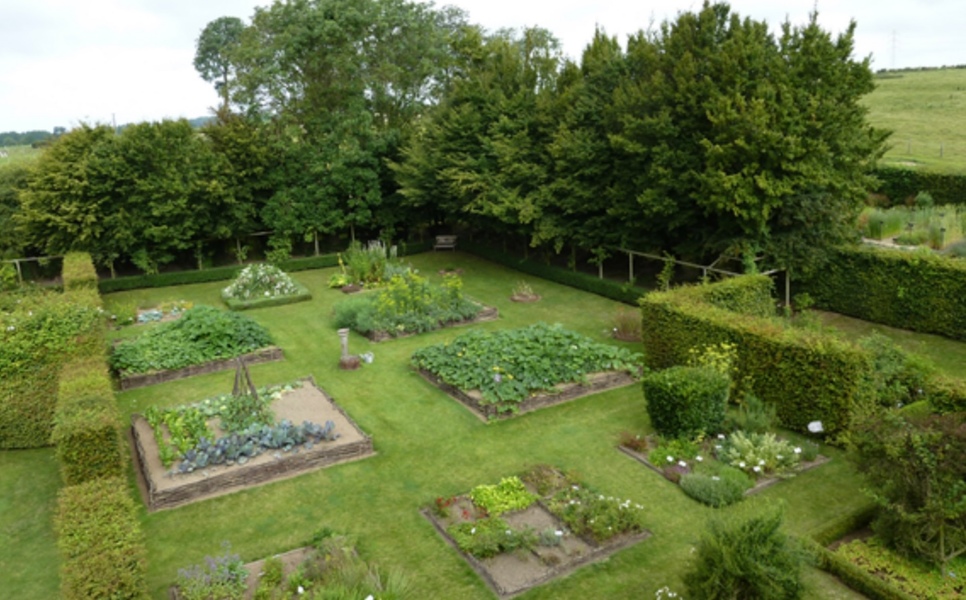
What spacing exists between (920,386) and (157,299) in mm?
20085

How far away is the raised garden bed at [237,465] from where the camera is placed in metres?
9.55

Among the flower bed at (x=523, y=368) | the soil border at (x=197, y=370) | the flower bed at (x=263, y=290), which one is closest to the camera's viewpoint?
the flower bed at (x=523, y=368)

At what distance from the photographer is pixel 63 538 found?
23.3 ft

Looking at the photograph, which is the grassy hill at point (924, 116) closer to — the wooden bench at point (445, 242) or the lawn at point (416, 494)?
the wooden bench at point (445, 242)

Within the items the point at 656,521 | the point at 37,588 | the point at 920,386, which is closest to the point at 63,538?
the point at 37,588

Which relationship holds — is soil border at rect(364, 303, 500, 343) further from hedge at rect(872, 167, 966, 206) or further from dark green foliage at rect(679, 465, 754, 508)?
hedge at rect(872, 167, 966, 206)

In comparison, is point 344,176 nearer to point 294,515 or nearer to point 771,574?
point 294,515

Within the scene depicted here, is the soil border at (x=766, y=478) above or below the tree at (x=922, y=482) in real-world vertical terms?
below

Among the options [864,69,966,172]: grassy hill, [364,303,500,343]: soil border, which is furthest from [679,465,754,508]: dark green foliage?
[864,69,966,172]: grassy hill

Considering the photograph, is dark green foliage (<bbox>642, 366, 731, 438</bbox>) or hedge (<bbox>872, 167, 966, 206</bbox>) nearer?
dark green foliage (<bbox>642, 366, 731, 438</bbox>)

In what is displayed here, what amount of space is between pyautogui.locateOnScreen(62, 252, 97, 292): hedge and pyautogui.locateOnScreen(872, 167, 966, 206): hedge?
25207 mm

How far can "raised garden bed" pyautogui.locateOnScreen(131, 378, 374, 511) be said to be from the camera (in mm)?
9555

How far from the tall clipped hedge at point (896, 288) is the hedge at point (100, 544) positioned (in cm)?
1600

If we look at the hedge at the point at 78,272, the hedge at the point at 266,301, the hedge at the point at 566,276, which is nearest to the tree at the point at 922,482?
the hedge at the point at 566,276
